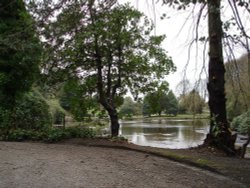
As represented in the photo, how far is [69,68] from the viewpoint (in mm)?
11172

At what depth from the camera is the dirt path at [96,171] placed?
525cm

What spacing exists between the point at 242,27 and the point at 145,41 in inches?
217

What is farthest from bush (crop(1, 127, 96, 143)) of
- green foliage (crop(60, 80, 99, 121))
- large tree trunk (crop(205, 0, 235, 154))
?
large tree trunk (crop(205, 0, 235, 154))

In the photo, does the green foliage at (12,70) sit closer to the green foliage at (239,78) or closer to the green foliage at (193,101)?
the green foliage at (193,101)

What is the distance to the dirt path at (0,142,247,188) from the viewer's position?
5.25 meters

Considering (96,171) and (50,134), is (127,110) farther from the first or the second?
(96,171)

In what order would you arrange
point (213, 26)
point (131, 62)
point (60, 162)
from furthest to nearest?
point (131, 62), point (213, 26), point (60, 162)

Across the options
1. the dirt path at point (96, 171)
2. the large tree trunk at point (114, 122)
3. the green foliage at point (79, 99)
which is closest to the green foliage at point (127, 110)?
the large tree trunk at point (114, 122)

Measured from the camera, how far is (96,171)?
599cm

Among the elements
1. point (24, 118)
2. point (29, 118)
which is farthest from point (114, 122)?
point (24, 118)

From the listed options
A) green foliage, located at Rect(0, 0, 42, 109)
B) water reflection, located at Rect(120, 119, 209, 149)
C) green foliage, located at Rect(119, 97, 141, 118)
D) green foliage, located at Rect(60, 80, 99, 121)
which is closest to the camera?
green foliage, located at Rect(60, 80, 99, 121)

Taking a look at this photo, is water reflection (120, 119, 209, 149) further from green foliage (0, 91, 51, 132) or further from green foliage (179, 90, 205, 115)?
green foliage (0, 91, 51, 132)

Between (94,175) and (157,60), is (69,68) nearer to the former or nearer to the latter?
(157,60)

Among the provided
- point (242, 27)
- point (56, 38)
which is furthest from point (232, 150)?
point (56, 38)
